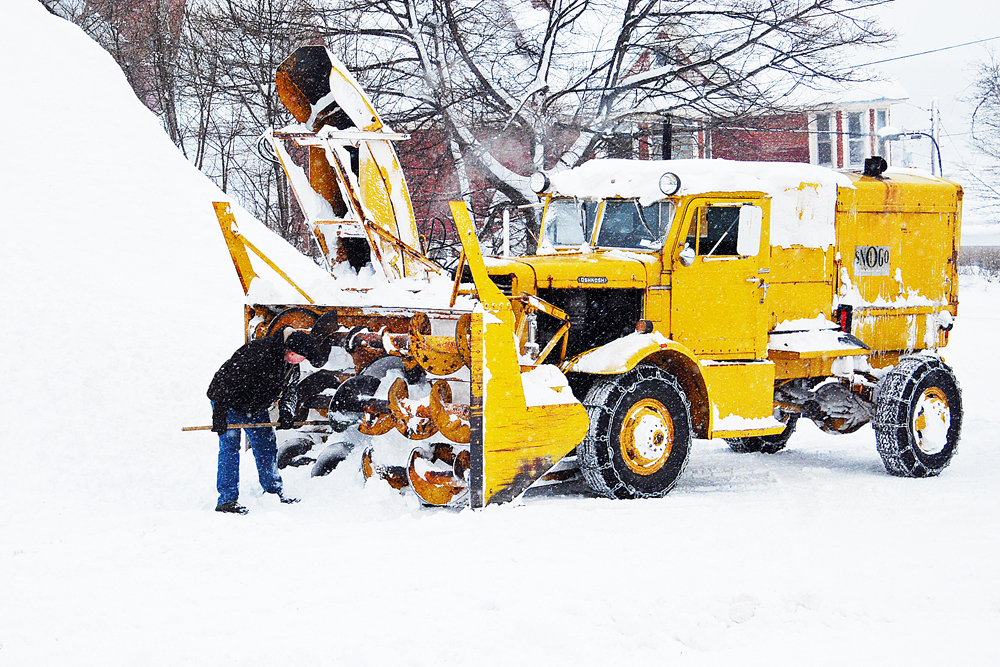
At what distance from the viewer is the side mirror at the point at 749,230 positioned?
7.67 meters

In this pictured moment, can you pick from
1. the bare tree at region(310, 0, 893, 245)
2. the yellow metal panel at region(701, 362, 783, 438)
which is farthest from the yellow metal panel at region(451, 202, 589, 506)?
the bare tree at region(310, 0, 893, 245)

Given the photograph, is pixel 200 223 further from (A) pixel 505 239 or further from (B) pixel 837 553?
(B) pixel 837 553

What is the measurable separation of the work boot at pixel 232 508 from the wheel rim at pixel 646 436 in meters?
2.71

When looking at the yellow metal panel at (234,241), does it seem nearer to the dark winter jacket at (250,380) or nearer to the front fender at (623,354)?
the dark winter jacket at (250,380)

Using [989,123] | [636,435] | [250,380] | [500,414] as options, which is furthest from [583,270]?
[989,123]

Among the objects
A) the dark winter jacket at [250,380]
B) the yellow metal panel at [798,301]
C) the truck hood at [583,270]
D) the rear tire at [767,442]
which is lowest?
the rear tire at [767,442]

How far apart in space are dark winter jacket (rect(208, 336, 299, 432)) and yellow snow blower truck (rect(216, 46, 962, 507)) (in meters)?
0.34

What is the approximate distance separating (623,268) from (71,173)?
1092cm

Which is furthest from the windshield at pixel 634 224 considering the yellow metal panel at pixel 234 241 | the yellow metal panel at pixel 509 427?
the yellow metal panel at pixel 234 241

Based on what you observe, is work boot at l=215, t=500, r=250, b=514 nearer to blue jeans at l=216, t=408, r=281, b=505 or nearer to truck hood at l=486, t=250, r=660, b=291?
blue jeans at l=216, t=408, r=281, b=505

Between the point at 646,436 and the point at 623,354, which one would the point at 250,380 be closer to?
the point at 623,354

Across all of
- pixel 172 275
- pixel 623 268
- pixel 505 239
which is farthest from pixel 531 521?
pixel 172 275

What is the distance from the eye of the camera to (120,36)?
1076 inches

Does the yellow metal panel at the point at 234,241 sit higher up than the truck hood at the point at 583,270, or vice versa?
the yellow metal panel at the point at 234,241
